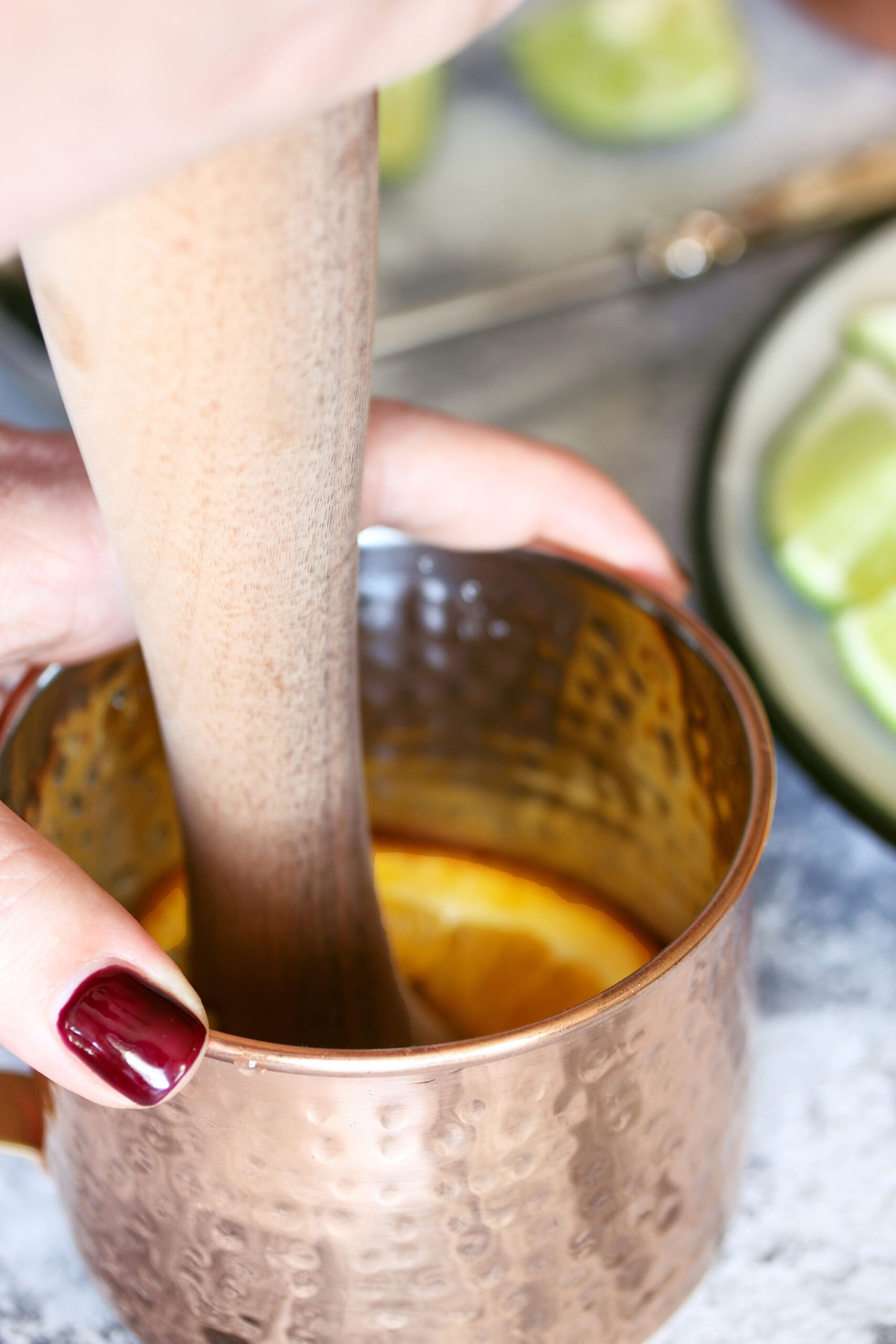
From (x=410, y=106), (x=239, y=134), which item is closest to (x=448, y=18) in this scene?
(x=239, y=134)

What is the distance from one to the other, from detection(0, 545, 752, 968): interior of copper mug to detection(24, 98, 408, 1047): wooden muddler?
2.2 inches

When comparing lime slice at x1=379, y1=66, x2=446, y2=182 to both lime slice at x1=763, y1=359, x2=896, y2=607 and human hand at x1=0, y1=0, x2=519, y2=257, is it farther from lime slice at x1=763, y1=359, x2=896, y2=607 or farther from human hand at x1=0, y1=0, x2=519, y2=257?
human hand at x1=0, y1=0, x2=519, y2=257

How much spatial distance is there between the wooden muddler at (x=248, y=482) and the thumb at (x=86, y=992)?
0.12 ft

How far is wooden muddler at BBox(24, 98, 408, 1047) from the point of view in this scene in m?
0.17

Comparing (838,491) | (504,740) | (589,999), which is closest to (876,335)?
(838,491)

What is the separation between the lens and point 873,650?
424 mm

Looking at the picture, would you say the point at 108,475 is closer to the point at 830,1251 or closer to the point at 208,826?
the point at 208,826

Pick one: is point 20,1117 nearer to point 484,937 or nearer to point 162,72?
point 484,937

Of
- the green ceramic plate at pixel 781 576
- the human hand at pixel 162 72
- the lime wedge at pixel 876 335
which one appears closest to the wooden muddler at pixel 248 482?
the human hand at pixel 162 72

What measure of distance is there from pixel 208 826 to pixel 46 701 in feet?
0.19

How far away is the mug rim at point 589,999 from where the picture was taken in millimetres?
203

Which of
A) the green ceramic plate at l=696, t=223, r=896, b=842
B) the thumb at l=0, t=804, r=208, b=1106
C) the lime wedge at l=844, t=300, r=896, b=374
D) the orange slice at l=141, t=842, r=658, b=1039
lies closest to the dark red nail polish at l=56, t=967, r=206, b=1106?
the thumb at l=0, t=804, r=208, b=1106

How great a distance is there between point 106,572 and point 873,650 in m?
0.24

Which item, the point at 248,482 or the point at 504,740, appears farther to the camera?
the point at 504,740
